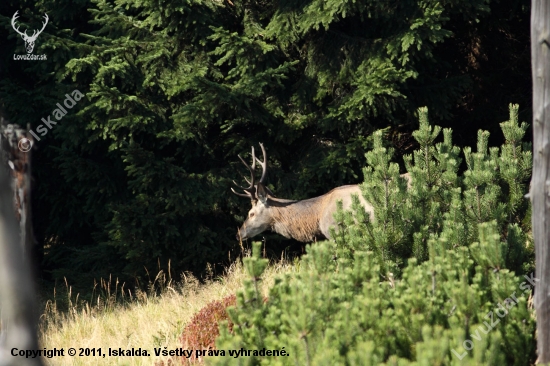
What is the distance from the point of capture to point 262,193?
9469mm

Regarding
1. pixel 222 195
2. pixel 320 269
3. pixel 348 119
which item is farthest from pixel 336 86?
pixel 320 269

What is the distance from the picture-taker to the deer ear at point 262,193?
939 centimetres

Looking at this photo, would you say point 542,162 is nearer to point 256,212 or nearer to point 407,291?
point 407,291

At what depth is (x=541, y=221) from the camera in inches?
193

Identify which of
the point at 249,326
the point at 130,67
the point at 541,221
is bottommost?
the point at 249,326

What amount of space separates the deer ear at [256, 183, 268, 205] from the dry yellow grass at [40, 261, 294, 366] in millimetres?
898

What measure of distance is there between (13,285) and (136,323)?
5.56m

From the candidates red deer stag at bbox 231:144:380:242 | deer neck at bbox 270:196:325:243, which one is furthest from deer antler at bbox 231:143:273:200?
deer neck at bbox 270:196:325:243

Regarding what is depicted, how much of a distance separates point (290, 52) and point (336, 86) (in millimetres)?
912

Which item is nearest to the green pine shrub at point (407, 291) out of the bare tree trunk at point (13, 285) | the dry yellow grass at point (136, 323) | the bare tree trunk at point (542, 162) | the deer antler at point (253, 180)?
the bare tree trunk at point (542, 162)

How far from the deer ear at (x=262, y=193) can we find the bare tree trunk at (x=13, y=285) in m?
6.81

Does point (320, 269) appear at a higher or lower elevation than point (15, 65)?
lower

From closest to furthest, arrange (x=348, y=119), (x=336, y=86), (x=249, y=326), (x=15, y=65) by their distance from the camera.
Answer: (x=249, y=326) < (x=348, y=119) < (x=336, y=86) < (x=15, y=65)

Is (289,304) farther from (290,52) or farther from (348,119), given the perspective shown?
(290,52)
